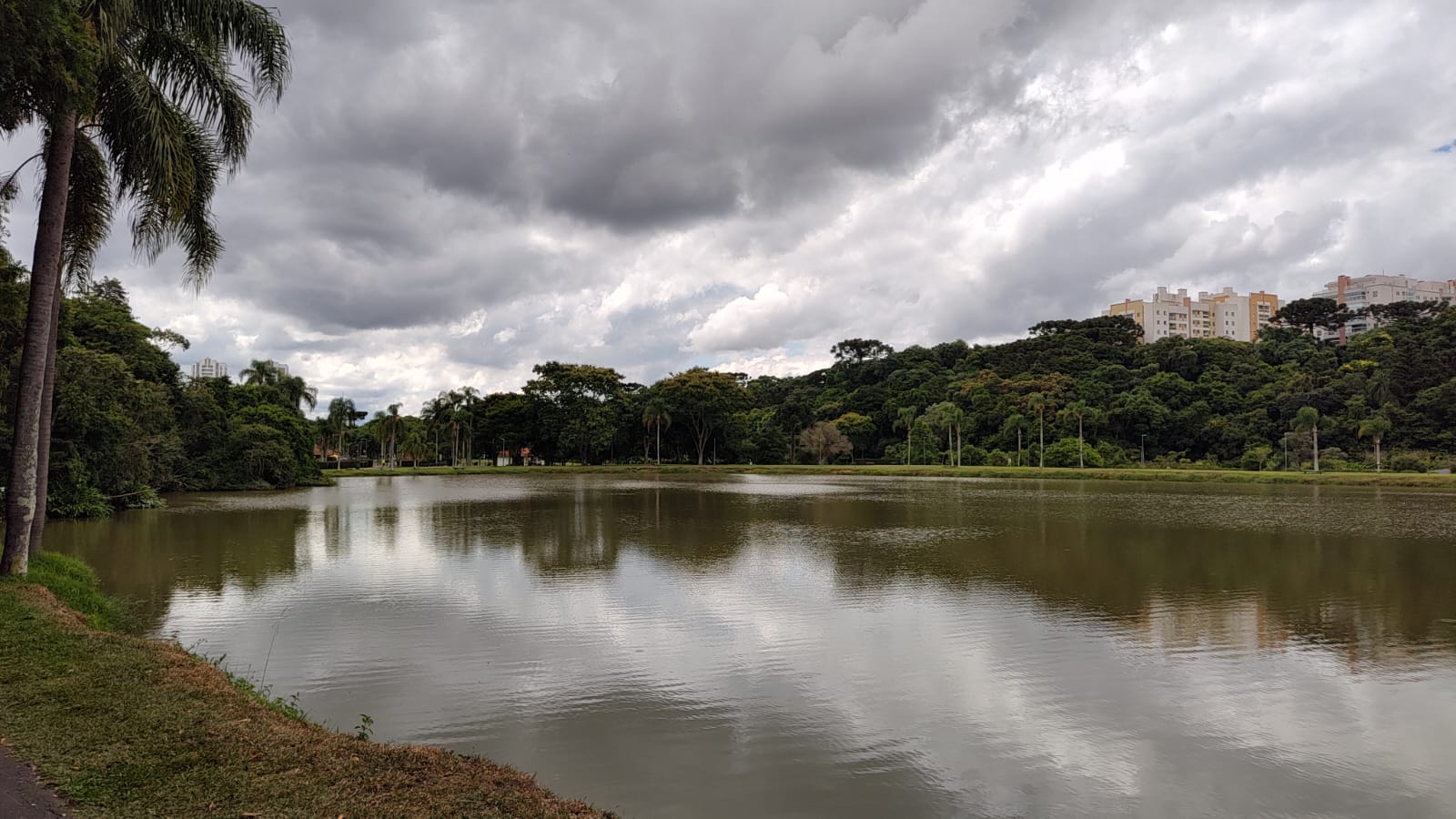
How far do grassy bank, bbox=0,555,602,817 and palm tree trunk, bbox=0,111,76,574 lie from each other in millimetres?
5101

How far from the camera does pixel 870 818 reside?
18.7 feet

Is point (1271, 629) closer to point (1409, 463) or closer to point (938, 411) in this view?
point (1409, 463)

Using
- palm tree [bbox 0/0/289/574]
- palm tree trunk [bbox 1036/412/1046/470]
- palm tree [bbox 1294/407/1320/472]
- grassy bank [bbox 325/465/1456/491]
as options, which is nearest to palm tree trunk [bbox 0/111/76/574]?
palm tree [bbox 0/0/289/574]

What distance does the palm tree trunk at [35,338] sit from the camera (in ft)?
35.8

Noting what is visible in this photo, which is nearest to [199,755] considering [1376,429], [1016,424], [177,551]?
[177,551]

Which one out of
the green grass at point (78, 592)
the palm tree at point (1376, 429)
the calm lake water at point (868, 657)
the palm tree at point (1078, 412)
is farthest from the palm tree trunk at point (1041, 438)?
the green grass at point (78, 592)

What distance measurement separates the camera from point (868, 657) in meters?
9.85

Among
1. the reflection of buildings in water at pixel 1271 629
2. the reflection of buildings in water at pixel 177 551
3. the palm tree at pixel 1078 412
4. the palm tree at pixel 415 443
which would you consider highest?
the palm tree at pixel 1078 412

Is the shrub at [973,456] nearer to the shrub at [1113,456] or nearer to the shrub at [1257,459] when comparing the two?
the shrub at [1113,456]

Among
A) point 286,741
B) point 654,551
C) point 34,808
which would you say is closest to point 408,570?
point 654,551

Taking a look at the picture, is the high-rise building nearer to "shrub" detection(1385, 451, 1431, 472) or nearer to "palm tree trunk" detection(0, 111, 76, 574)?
"shrub" detection(1385, 451, 1431, 472)

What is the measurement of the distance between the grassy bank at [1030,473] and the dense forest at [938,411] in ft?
18.2

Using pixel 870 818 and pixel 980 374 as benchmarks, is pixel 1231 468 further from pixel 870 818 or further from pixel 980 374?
pixel 870 818

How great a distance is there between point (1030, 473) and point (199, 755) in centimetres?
6594
